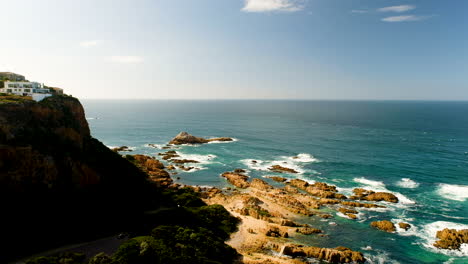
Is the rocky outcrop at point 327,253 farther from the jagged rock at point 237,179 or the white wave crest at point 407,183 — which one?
the white wave crest at point 407,183

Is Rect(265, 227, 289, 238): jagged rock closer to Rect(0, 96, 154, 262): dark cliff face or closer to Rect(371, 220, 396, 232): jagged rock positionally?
Rect(371, 220, 396, 232): jagged rock

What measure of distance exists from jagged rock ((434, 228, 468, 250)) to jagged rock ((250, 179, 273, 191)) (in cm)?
3424

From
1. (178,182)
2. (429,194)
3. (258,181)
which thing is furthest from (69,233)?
(429,194)

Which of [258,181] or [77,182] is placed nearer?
[77,182]

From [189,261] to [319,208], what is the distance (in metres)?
34.2

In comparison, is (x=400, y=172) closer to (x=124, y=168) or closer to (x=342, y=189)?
(x=342, y=189)

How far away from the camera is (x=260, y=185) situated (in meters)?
66.5

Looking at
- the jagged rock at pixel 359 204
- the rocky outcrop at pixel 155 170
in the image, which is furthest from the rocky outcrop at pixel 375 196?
the rocky outcrop at pixel 155 170

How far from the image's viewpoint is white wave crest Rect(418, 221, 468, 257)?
128 ft

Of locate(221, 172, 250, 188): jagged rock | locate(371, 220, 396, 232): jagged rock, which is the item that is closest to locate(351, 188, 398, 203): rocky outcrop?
locate(371, 220, 396, 232): jagged rock

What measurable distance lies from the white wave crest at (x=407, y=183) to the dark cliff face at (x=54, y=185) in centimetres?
6296

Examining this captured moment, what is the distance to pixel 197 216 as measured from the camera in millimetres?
45812

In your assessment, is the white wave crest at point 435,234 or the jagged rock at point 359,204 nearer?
the white wave crest at point 435,234

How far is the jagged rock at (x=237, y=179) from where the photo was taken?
67.4 metres
